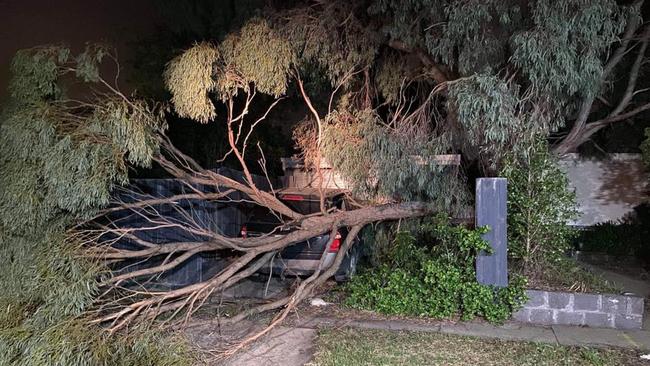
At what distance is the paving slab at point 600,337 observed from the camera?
6043mm

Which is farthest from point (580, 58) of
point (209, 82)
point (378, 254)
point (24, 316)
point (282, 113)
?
point (282, 113)

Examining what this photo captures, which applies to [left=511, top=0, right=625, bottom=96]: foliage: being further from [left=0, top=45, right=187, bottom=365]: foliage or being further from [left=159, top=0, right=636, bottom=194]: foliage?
[left=0, top=45, right=187, bottom=365]: foliage

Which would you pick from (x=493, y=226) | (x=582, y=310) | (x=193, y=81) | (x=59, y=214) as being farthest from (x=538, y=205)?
(x=59, y=214)

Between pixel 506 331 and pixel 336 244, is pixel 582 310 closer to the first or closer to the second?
pixel 506 331

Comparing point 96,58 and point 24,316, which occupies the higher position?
point 96,58

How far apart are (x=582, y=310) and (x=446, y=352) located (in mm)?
2157

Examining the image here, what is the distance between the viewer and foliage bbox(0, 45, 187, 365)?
548 centimetres

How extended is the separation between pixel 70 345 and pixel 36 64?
3518 millimetres

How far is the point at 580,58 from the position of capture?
6.55m

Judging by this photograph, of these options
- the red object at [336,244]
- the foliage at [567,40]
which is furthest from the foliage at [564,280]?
the red object at [336,244]

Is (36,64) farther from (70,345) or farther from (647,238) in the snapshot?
(647,238)

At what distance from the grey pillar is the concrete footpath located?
2.09ft

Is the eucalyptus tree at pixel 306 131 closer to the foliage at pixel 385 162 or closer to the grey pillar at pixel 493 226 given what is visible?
the foliage at pixel 385 162

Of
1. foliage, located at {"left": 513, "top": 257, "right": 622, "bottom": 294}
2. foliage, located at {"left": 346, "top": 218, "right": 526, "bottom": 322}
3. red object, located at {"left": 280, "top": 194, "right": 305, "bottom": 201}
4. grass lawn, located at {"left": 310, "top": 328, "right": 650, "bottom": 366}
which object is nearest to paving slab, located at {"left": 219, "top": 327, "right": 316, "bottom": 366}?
grass lawn, located at {"left": 310, "top": 328, "right": 650, "bottom": 366}
